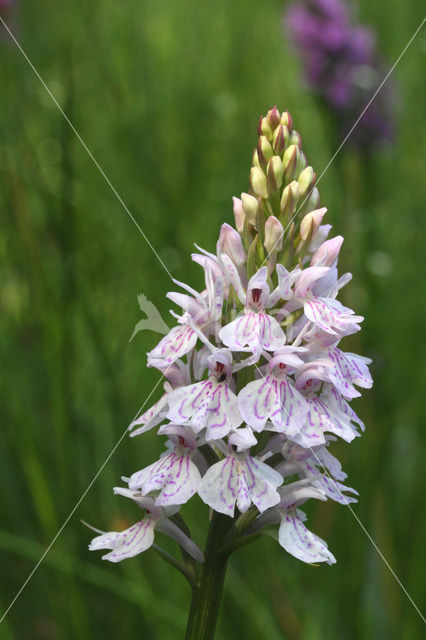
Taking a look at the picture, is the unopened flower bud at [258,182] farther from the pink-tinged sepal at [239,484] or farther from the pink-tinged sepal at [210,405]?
the pink-tinged sepal at [239,484]

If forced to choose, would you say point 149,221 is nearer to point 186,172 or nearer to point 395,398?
point 186,172

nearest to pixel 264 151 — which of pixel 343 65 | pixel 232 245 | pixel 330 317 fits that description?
pixel 232 245

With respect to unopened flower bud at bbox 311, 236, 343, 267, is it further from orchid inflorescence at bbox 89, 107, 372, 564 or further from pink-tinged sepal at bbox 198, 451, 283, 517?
pink-tinged sepal at bbox 198, 451, 283, 517

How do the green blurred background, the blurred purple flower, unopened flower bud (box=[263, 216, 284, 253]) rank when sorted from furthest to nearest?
1. the blurred purple flower
2. the green blurred background
3. unopened flower bud (box=[263, 216, 284, 253])

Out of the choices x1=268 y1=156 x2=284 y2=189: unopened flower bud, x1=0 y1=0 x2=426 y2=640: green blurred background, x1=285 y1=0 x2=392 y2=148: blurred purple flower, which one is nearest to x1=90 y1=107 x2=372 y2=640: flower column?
x1=268 y1=156 x2=284 y2=189: unopened flower bud

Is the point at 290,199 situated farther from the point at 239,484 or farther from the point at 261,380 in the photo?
the point at 239,484

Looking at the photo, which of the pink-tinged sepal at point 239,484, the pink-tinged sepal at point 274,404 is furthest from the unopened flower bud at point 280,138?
the pink-tinged sepal at point 239,484
